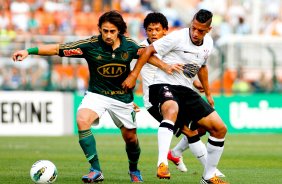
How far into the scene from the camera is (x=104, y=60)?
10586mm

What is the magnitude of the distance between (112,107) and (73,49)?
0.88 m

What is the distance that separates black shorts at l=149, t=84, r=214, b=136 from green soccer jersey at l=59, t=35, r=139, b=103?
1.52 ft

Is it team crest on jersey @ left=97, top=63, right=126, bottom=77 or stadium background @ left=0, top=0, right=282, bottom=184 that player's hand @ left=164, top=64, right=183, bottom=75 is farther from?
stadium background @ left=0, top=0, right=282, bottom=184

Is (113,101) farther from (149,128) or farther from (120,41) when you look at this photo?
(149,128)

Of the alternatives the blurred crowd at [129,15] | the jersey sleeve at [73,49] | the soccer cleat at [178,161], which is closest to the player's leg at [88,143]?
the jersey sleeve at [73,49]

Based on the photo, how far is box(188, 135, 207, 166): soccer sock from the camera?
11109 mm

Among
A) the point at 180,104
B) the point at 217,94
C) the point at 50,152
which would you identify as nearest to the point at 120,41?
the point at 180,104

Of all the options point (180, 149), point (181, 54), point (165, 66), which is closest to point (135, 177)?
point (165, 66)

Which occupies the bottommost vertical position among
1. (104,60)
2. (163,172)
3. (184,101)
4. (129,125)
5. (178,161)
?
(178,161)

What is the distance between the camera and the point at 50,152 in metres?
17.0

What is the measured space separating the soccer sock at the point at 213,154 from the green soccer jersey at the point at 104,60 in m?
1.37

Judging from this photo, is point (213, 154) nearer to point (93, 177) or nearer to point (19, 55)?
point (93, 177)

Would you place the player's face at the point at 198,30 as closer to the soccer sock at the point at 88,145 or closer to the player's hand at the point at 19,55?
the soccer sock at the point at 88,145

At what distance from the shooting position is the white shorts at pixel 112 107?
34.6 feet
